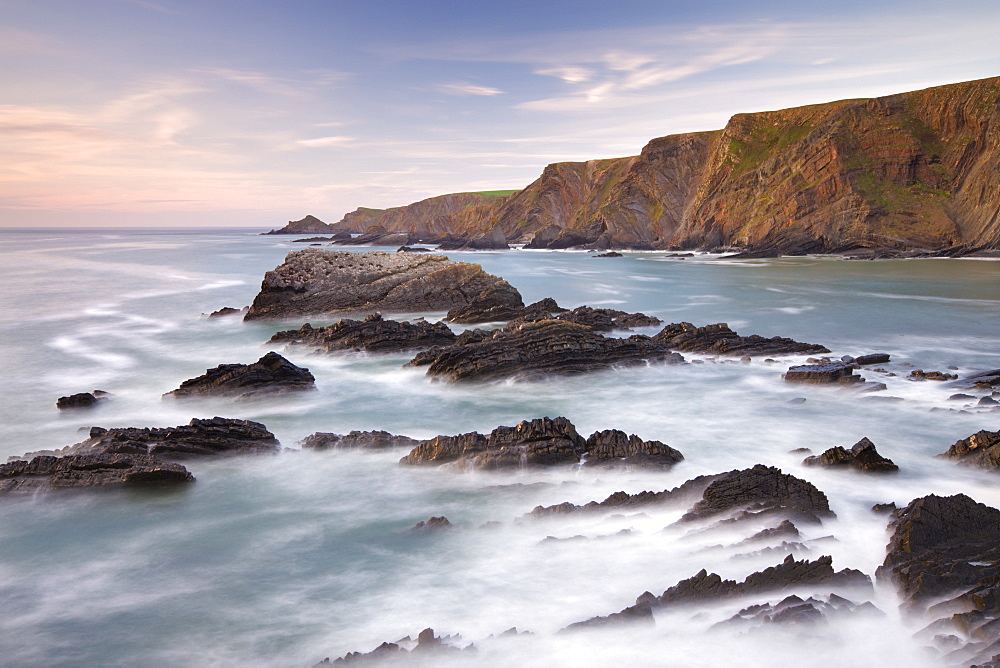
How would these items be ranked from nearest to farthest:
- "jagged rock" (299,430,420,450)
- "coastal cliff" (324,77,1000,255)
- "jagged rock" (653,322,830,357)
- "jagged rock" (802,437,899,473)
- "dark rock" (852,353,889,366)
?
"jagged rock" (802,437,899,473), "jagged rock" (299,430,420,450), "dark rock" (852,353,889,366), "jagged rock" (653,322,830,357), "coastal cliff" (324,77,1000,255)

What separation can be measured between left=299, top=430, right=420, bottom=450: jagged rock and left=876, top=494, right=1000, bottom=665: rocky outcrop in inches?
244

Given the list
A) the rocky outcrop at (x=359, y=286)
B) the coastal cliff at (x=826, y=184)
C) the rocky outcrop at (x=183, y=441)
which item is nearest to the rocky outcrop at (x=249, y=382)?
the rocky outcrop at (x=183, y=441)

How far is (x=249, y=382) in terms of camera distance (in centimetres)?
1232

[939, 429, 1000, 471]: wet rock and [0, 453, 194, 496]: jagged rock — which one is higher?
[0, 453, 194, 496]: jagged rock

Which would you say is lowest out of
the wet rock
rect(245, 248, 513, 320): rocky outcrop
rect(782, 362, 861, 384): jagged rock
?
the wet rock

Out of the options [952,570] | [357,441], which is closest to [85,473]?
[357,441]

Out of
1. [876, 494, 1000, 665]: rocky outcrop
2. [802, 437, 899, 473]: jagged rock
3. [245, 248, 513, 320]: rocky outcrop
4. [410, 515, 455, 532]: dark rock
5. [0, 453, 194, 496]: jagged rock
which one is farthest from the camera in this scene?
[245, 248, 513, 320]: rocky outcrop

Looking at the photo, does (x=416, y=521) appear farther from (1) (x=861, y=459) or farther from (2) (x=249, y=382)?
(2) (x=249, y=382)

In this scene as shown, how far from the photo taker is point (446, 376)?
13.4m

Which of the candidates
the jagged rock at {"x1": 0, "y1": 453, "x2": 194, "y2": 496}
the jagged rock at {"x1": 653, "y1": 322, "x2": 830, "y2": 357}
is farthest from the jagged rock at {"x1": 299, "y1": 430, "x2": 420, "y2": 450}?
the jagged rock at {"x1": 653, "y1": 322, "x2": 830, "y2": 357}

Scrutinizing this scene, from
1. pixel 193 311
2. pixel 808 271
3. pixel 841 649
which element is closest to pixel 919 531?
pixel 841 649

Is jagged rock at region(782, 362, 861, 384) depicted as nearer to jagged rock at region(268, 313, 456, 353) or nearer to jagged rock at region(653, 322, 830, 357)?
jagged rock at region(653, 322, 830, 357)

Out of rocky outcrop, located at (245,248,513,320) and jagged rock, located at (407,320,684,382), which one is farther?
rocky outcrop, located at (245,248,513,320)

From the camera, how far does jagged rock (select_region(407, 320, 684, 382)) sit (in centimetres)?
1333
